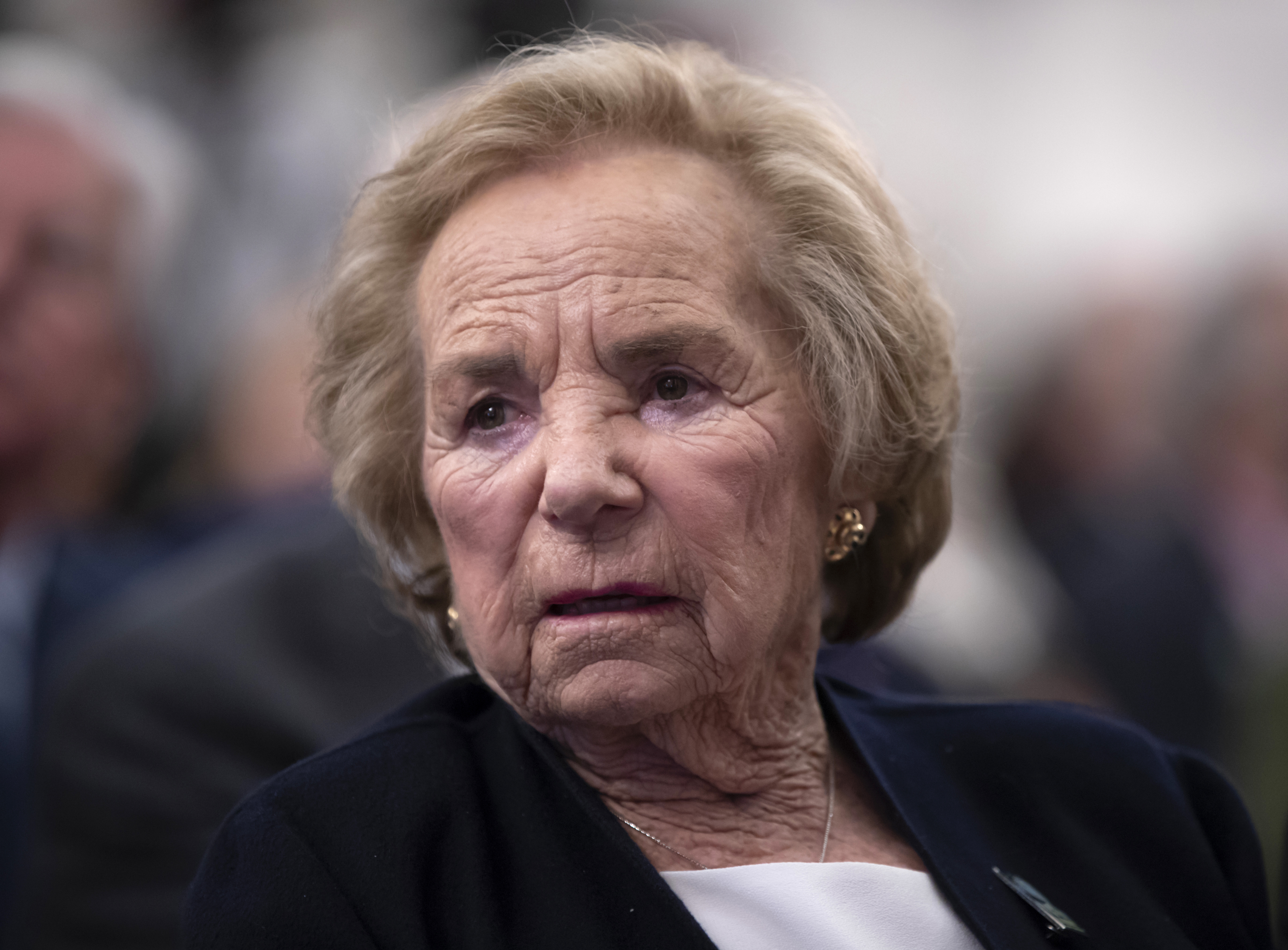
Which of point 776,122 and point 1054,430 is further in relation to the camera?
point 1054,430

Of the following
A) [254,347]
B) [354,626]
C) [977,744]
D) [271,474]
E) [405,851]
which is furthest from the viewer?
[254,347]

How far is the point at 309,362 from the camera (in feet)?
7.14

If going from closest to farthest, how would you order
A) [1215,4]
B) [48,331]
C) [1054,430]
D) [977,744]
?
[977,744], [48,331], [1054,430], [1215,4]

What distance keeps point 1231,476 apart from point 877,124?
120 inches

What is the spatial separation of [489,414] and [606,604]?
0.34 m

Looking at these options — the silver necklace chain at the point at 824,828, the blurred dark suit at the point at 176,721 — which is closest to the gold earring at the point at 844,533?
the silver necklace chain at the point at 824,828

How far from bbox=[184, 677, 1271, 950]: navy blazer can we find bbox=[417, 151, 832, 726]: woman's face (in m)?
0.15

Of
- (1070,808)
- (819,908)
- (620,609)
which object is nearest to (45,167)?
(620,609)

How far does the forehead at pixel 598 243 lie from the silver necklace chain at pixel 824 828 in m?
0.75

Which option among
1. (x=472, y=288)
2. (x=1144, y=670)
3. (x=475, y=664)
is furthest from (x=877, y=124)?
(x=1144, y=670)

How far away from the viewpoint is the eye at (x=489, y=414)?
1.74 meters

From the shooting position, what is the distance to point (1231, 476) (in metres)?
4.77

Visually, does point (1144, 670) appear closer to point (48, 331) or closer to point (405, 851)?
point (405, 851)

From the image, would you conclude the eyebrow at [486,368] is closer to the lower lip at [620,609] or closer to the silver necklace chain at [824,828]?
the lower lip at [620,609]
